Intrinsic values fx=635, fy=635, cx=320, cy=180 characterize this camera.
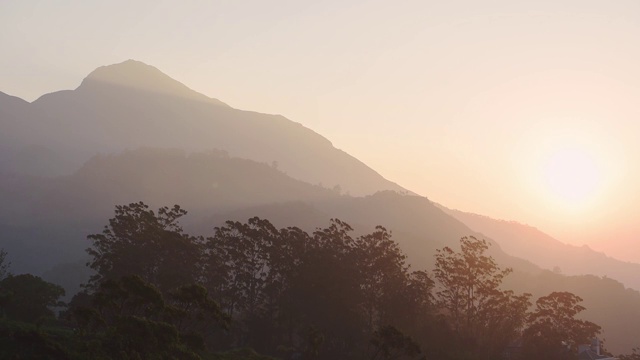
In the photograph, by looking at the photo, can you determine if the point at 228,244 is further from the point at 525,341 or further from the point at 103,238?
the point at 525,341

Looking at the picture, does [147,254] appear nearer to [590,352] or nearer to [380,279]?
[380,279]

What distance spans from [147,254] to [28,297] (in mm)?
12615

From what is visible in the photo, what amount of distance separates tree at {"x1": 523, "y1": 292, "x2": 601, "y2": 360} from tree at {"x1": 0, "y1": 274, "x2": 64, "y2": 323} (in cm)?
5518

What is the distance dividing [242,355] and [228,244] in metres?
23.0

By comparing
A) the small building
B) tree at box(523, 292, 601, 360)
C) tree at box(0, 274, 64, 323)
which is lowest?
tree at box(0, 274, 64, 323)

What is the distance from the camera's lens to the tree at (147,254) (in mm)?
67125

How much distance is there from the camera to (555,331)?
77.6 meters

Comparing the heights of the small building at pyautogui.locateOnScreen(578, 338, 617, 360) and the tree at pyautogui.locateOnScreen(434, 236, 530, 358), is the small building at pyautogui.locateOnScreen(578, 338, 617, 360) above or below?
below

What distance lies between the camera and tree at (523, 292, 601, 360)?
76812mm

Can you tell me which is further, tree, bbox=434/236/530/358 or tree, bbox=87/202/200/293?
tree, bbox=434/236/530/358

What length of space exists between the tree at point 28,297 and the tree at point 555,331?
5518 centimetres

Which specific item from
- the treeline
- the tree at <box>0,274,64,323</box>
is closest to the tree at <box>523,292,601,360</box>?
the treeline

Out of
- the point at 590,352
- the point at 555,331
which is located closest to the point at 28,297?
the point at 555,331

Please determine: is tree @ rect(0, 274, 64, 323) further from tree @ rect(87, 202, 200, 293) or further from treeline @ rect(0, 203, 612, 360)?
tree @ rect(87, 202, 200, 293)
